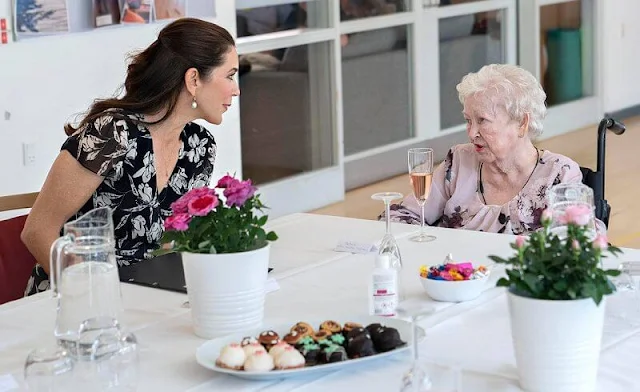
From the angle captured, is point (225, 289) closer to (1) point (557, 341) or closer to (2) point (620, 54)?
(1) point (557, 341)

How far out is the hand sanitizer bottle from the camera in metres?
2.28

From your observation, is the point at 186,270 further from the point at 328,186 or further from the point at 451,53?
the point at 451,53

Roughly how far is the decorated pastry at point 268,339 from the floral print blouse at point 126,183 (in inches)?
43.2

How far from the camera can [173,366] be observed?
208 cm

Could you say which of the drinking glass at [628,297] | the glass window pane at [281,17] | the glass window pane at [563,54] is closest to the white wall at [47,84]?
the glass window pane at [281,17]

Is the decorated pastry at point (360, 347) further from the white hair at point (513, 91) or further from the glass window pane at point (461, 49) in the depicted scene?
the glass window pane at point (461, 49)

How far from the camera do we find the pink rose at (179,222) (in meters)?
2.18

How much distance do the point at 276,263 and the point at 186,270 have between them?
61 centimetres

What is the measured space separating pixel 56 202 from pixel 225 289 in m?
1.02

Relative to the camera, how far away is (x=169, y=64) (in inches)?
126

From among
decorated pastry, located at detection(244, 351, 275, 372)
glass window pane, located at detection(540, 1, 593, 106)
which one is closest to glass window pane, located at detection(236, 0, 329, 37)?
glass window pane, located at detection(540, 1, 593, 106)

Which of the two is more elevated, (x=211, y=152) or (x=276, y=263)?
(x=211, y=152)

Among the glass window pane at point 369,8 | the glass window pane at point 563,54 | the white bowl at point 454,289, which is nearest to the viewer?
the white bowl at point 454,289

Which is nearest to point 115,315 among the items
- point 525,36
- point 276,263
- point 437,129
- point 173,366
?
point 173,366
